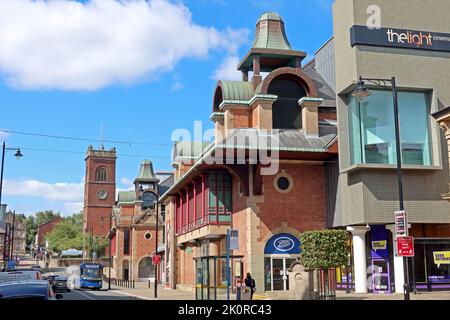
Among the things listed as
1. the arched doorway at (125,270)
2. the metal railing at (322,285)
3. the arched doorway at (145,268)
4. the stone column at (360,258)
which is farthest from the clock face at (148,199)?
the metal railing at (322,285)

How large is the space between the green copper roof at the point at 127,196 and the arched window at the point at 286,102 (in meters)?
60.2

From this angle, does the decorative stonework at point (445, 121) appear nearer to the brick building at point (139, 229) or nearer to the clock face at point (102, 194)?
Answer: the brick building at point (139, 229)

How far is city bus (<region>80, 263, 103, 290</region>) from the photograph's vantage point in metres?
55.6

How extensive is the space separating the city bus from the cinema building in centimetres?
3246

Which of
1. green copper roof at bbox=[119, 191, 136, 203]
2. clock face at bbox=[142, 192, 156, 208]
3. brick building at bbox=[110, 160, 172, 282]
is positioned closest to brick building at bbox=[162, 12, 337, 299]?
brick building at bbox=[110, 160, 172, 282]

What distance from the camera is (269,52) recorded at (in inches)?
1534

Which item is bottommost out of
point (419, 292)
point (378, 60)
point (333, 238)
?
point (419, 292)

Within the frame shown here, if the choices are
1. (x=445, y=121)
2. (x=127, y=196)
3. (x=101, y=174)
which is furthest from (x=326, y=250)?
(x=101, y=174)

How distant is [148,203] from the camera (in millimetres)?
90062
